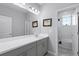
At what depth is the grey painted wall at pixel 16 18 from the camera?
3.77 ft

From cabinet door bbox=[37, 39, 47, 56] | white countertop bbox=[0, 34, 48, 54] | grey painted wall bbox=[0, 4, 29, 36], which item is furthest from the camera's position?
cabinet door bbox=[37, 39, 47, 56]

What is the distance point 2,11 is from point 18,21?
0.38 m

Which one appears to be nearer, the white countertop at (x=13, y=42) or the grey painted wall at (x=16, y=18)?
the white countertop at (x=13, y=42)

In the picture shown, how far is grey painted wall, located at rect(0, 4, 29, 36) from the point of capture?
45.2 inches

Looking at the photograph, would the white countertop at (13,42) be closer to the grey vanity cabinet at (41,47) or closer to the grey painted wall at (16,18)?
the grey painted wall at (16,18)

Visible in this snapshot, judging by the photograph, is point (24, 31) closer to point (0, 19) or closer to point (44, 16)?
point (0, 19)

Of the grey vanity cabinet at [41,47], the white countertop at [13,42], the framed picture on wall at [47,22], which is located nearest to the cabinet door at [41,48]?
the grey vanity cabinet at [41,47]

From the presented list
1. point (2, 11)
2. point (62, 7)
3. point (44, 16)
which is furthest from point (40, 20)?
point (2, 11)

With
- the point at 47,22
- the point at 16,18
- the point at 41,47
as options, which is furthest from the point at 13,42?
the point at 47,22

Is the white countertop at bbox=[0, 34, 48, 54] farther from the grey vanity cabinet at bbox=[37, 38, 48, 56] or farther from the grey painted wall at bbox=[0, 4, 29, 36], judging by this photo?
the grey vanity cabinet at bbox=[37, 38, 48, 56]

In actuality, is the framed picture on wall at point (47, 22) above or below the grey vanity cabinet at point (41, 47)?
above

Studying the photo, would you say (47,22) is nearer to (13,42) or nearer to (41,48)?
(41,48)

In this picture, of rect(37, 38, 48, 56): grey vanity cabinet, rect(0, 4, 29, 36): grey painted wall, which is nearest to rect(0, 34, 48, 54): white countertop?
rect(0, 4, 29, 36): grey painted wall

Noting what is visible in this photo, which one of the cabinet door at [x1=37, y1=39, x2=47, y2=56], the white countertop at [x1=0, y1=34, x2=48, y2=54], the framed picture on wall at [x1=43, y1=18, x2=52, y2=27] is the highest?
the framed picture on wall at [x1=43, y1=18, x2=52, y2=27]
